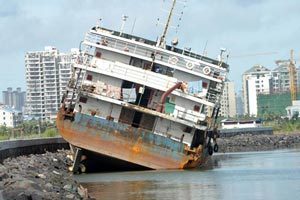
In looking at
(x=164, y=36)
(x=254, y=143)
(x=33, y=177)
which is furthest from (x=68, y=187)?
(x=254, y=143)

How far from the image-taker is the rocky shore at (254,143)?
8164 cm

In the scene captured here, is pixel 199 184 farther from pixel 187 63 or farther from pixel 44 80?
pixel 44 80

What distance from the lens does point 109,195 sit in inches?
1143

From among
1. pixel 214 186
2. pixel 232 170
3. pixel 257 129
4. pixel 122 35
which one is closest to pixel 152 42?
pixel 122 35

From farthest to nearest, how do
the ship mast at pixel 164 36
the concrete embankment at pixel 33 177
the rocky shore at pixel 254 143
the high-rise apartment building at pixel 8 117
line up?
the high-rise apartment building at pixel 8 117
the rocky shore at pixel 254 143
the ship mast at pixel 164 36
the concrete embankment at pixel 33 177

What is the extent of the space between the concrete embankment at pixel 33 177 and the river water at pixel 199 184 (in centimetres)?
145

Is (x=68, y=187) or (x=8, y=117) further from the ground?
(x=8, y=117)

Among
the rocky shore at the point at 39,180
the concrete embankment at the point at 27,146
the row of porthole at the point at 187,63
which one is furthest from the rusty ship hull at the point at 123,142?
the concrete embankment at the point at 27,146

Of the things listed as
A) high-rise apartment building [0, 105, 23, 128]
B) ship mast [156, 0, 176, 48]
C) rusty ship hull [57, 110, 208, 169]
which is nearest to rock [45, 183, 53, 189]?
rusty ship hull [57, 110, 208, 169]

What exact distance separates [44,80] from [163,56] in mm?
153718

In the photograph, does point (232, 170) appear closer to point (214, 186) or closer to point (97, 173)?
point (97, 173)

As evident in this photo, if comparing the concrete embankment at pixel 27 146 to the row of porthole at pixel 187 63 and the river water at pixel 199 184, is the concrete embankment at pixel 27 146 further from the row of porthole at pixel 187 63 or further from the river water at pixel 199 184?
the row of porthole at pixel 187 63

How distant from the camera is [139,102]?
4000cm

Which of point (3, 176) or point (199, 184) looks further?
point (199, 184)
